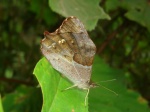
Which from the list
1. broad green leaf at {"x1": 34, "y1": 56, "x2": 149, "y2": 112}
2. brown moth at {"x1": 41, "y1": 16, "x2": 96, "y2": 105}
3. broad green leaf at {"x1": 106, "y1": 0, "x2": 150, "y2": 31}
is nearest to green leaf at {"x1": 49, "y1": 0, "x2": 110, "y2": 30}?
brown moth at {"x1": 41, "y1": 16, "x2": 96, "y2": 105}

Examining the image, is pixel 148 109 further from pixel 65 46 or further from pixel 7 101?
pixel 7 101

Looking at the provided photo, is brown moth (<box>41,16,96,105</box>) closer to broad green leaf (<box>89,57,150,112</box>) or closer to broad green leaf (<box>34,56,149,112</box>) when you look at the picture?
broad green leaf (<box>34,56,149,112</box>)

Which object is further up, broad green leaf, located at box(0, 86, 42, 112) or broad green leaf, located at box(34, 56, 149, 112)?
broad green leaf, located at box(34, 56, 149, 112)

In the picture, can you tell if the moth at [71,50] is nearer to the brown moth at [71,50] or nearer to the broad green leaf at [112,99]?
the brown moth at [71,50]

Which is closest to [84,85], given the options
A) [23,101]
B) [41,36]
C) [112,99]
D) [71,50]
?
[71,50]

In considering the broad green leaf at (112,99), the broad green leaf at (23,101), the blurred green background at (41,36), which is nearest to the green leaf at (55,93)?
the broad green leaf at (112,99)

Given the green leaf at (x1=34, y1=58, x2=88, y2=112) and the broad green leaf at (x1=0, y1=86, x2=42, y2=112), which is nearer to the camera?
the green leaf at (x1=34, y1=58, x2=88, y2=112)

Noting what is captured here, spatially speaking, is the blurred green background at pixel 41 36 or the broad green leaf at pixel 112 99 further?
the blurred green background at pixel 41 36
